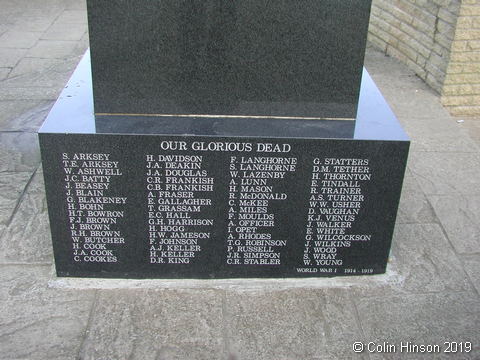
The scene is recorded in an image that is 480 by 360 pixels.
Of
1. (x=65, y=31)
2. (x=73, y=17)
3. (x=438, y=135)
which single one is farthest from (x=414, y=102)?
(x=73, y=17)

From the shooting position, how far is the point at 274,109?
134 inches

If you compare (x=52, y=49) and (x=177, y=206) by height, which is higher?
(x=177, y=206)

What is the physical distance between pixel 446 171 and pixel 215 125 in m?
2.53

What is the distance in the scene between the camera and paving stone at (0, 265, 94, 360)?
297 cm

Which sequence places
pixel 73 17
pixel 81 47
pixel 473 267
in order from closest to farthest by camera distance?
pixel 473 267, pixel 81 47, pixel 73 17

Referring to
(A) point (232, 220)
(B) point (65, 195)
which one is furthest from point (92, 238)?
(A) point (232, 220)

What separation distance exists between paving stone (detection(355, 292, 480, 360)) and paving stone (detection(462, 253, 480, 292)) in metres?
0.15

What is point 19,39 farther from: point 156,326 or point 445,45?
point 156,326

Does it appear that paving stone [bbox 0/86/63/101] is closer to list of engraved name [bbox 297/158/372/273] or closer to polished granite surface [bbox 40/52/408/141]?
polished granite surface [bbox 40/52/408/141]

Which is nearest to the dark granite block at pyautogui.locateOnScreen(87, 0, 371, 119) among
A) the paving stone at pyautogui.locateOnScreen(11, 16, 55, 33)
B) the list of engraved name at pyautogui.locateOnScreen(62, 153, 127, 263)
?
the list of engraved name at pyautogui.locateOnScreen(62, 153, 127, 263)

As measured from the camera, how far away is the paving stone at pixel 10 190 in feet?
13.5

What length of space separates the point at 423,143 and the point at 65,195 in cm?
351

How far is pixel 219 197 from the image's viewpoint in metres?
3.33

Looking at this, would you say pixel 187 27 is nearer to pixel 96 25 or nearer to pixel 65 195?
pixel 96 25
